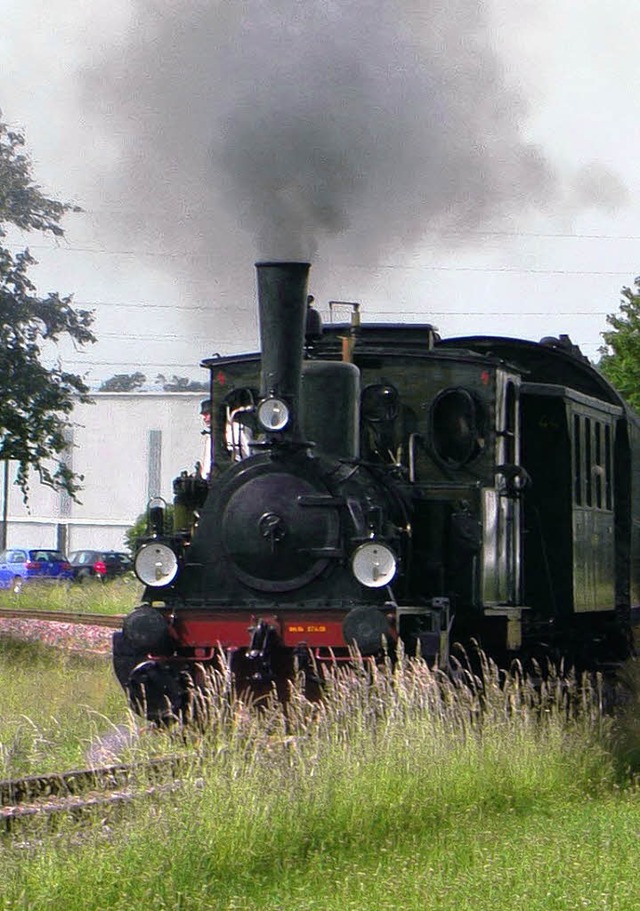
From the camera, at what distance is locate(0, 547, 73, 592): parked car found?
43281 mm

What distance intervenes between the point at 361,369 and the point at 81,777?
391 cm

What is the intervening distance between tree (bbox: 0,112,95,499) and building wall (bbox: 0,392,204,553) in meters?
40.9

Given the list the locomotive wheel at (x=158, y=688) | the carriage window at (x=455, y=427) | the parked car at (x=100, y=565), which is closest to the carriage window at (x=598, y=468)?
the carriage window at (x=455, y=427)

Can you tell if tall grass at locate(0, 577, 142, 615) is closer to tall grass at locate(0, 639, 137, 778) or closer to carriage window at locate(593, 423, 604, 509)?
tall grass at locate(0, 639, 137, 778)

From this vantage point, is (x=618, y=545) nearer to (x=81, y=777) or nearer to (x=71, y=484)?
(x=81, y=777)

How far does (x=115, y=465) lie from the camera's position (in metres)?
62.8

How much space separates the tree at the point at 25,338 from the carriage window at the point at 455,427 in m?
9.46

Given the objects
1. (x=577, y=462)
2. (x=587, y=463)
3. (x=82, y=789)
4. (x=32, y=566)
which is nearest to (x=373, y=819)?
(x=82, y=789)

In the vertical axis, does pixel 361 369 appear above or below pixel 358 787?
above

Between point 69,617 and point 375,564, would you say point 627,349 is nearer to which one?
point 69,617

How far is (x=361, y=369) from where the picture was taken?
11273mm

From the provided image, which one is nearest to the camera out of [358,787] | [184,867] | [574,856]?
[184,867]

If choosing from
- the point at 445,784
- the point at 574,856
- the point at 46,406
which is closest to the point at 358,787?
the point at 445,784

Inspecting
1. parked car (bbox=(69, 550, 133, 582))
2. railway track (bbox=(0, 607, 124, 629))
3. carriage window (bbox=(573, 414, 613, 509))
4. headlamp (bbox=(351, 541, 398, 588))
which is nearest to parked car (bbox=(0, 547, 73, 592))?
parked car (bbox=(69, 550, 133, 582))
